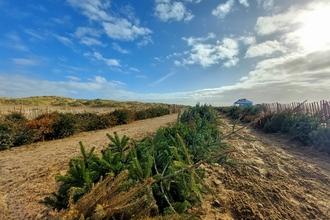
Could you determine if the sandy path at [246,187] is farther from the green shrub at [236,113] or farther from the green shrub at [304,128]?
the green shrub at [236,113]

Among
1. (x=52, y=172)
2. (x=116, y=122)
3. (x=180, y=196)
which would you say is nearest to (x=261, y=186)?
(x=180, y=196)

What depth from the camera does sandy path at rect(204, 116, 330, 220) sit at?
2.51m

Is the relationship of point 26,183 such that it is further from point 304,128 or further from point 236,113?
point 236,113

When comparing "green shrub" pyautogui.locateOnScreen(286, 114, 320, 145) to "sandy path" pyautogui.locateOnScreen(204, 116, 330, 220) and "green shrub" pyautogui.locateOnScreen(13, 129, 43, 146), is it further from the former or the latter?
"green shrub" pyautogui.locateOnScreen(13, 129, 43, 146)

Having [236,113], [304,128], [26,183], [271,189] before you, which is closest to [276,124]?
[304,128]

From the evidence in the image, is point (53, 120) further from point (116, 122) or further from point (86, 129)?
point (116, 122)

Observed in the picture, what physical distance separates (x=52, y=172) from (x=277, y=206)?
166 inches

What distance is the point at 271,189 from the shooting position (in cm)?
316

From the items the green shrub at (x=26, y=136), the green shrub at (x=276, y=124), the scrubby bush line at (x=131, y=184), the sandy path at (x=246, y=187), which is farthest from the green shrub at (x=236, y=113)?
the scrubby bush line at (x=131, y=184)

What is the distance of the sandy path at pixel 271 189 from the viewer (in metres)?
2.51

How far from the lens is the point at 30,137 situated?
7914 mm

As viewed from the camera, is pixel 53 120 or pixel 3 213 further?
pixel 53 120

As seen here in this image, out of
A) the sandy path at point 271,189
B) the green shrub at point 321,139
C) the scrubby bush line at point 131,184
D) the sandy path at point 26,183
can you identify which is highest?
the scrubby bush line at point 131,184

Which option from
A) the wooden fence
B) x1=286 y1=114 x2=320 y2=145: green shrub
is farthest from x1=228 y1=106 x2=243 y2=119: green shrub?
x1=286 y1=114 x2=320 y2=145: green shrub
